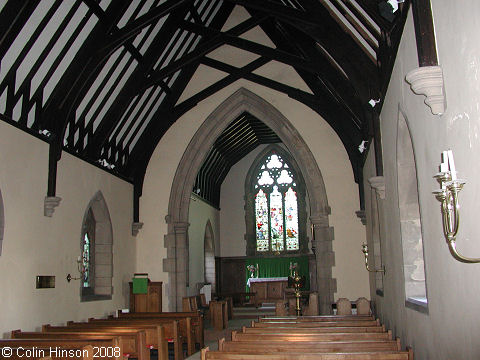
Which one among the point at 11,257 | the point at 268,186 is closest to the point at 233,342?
the point at 11,257

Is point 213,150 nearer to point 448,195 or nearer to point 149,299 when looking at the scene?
point 149,299

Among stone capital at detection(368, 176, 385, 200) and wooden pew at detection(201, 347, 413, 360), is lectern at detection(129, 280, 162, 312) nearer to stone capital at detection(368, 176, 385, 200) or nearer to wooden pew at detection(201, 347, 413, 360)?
stone capital at detection(368, 176, 385, 200)

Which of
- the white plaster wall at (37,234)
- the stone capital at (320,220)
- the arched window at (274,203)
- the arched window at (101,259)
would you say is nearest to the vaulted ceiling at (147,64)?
the white plaster wall at (37,234)

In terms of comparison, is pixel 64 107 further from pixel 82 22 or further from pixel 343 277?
pixel 343 277

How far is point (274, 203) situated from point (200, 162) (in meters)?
7.89

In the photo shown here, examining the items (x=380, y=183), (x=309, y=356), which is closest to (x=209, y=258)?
(x=380, y=183)

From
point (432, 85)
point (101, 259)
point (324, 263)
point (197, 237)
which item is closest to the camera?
point (432, 85)

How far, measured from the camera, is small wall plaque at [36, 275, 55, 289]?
7.48m

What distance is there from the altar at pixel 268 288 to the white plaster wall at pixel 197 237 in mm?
1728

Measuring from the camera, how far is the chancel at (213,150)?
345cm

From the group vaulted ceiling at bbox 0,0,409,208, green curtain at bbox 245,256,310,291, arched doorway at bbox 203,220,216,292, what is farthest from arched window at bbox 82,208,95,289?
green curtain at bbox 245,256,310,291

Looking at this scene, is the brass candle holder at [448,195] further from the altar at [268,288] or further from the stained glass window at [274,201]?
the stained glass window at [274,201]

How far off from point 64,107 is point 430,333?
6.18m

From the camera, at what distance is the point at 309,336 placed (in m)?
4.88
